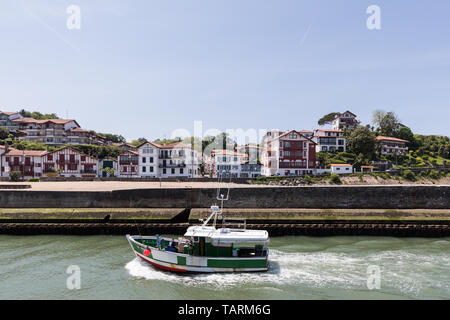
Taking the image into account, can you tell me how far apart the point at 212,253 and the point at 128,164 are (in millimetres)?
47874

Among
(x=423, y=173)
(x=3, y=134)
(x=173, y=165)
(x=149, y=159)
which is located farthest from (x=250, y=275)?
(x=3, y=134)

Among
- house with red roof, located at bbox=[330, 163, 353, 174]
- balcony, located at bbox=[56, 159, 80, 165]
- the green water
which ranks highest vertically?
balcony, located at bbox=[56, 159, 80, 165]

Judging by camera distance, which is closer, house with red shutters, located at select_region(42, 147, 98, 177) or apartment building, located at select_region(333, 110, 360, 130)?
house with red shutters, located at select_region(42, 147, 98, 177)

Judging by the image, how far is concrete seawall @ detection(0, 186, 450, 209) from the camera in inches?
1225

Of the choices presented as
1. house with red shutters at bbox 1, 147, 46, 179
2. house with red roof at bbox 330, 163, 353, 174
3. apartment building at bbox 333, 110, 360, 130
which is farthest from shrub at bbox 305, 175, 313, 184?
house with red shutters at bbox 1, 147, 46, 179

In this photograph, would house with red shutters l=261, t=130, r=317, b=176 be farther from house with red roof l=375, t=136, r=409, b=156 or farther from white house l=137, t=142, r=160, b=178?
house with red roof l=375, t=136, r=409, b=156

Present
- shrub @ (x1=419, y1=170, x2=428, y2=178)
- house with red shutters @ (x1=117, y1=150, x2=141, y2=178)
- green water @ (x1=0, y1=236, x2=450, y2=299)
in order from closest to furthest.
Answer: green water @ (x1=0, y1=236, x2=450, y2=299), shrub @ (x1=419, y1=170, x2=428, y2=178), house with red shutters @ (x1=117, y1=150, x2=141, y2=178)

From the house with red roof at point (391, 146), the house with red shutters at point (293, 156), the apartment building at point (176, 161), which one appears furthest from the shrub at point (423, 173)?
the apartment building at point (176, 161)

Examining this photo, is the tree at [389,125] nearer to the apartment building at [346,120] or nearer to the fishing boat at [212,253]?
the apartment building at [346,120]

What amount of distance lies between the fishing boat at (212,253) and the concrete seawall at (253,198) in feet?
41.8

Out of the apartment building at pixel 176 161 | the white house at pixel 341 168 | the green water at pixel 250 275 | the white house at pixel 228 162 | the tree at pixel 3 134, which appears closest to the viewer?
the green water at pixel 250 275

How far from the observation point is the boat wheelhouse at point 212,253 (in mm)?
17594

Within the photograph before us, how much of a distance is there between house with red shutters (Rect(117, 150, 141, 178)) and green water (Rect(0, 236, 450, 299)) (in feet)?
125

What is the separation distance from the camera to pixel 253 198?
103 feet
